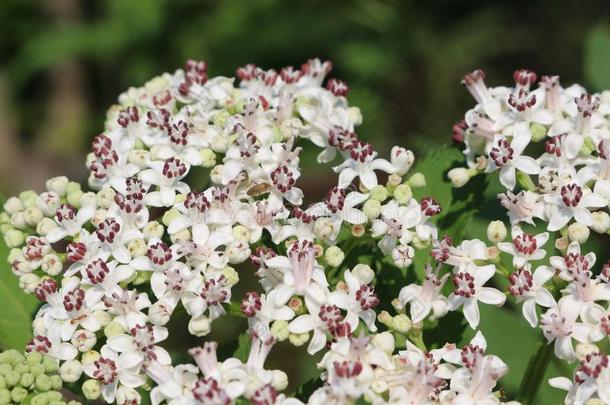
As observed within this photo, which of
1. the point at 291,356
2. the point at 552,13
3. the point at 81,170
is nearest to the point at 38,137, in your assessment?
the point at 81,170

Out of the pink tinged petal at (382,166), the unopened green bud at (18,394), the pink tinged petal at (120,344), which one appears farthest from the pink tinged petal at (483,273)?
the unopened green bud at (18,394)

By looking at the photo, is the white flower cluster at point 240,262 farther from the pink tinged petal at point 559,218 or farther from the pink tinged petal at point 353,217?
the pink tinged petal at point 559,218

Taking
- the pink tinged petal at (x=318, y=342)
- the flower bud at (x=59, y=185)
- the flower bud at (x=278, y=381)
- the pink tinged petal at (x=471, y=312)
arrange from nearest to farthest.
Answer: the flower bud at (x=278, y=381) < the pink tinged petal at (x=318, y=342) < the pink tinged petal at (x=471, y=312) < the flower bud at (x=59, y=185)

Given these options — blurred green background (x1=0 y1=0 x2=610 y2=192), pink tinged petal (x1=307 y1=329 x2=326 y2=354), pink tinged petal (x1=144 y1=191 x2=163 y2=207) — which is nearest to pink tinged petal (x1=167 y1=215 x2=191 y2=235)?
pink tinged petal (x1=144 y1=191 x2=163 y2=207)

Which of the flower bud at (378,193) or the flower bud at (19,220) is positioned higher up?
the flower bud at (19,220)

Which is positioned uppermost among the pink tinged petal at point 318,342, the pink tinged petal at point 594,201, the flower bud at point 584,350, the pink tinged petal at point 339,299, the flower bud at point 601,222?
the pink tinged petal at point 594,201

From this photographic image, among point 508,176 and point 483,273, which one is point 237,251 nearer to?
point 483,273
